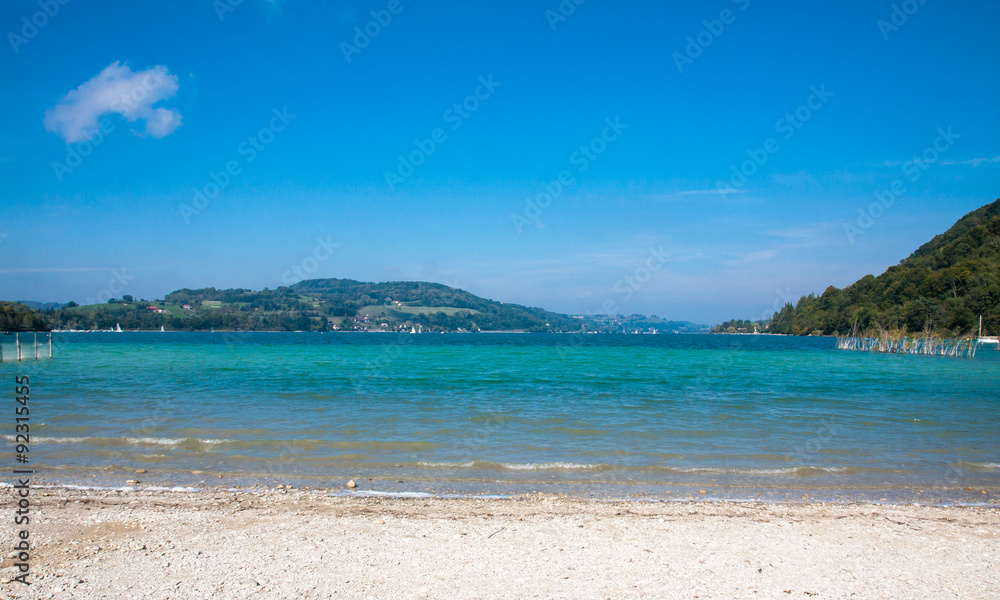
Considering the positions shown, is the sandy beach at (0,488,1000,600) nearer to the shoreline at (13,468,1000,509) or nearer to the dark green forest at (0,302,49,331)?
the shoreline at (13,468,1000,509)

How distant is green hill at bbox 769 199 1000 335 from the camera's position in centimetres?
8150

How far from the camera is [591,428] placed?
13883 mm

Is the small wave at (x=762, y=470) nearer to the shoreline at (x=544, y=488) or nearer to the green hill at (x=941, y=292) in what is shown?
the shoreline at (x=544, y=488)

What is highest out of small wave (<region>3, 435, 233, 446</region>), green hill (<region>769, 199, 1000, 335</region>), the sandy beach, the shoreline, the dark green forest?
green hill (<region>769, 199, 1000, 335</region>)

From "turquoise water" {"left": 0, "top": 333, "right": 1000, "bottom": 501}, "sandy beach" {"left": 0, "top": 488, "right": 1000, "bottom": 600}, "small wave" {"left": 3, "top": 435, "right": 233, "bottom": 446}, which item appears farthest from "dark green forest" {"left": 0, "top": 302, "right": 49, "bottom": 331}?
"sandy beach" {"left": 0, "top": 488, "right": 1000, "bottom": 600}

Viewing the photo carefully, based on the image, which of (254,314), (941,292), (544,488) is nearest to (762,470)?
(544,488)

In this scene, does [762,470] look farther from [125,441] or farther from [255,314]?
[255,314]

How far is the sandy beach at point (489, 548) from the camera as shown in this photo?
5168mm

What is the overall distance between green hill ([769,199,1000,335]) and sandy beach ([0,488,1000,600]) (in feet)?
239

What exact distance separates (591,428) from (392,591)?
9.46 m

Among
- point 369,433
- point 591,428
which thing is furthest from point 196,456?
point 591,428

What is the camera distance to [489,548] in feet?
20.2

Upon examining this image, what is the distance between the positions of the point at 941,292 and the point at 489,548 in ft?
373

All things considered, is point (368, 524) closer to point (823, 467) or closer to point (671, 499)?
point (671, 499)
